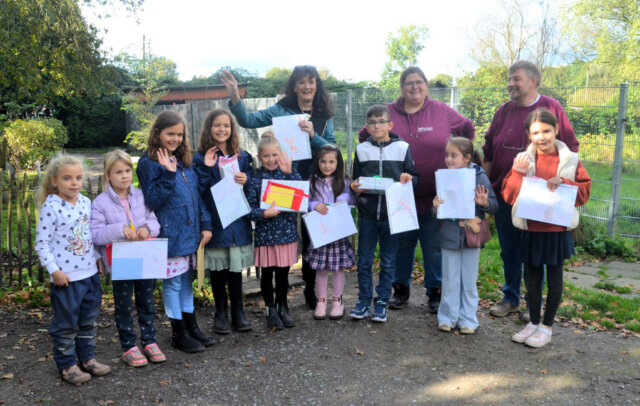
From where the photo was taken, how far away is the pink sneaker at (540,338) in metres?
4.11

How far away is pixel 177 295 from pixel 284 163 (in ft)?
4.45

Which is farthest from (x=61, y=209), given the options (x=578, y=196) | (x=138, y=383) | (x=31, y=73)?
(x=31, y=73)

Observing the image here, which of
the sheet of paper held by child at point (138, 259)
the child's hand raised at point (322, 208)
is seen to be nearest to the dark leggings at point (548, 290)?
the child's hand raised at point (322, 208)

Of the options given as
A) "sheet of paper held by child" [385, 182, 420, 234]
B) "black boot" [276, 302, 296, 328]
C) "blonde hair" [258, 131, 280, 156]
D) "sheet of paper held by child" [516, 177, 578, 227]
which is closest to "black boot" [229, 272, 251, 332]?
"black boot" [276, 302, 296, 328]

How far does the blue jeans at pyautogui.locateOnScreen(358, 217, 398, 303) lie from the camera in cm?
458

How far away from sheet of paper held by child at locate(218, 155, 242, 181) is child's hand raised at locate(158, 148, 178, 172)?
440 millimetres

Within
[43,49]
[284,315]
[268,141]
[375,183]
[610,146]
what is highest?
[43,49]

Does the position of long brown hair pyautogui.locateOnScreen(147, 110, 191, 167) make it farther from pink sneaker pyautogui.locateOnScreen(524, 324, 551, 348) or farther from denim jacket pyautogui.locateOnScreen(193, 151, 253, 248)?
pink sneaker pyautogui.locateOnScreen(524, 324, 551, 348)

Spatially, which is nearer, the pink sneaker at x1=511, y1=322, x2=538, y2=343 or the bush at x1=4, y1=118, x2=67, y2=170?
the pink sneaker at x1=511, y1=322, x2=538, y2=343

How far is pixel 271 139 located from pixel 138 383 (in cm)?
208

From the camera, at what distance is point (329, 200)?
4.57 m

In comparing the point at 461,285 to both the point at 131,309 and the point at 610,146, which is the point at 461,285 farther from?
the point at 610,146

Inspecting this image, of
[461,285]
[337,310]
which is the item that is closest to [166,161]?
[337,310]

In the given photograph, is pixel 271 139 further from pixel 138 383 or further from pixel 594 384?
pixel 594 384
